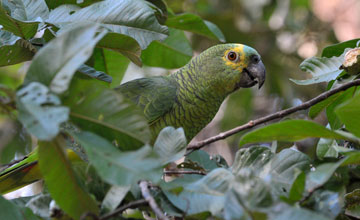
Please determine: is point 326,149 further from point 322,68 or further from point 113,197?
point 113,197

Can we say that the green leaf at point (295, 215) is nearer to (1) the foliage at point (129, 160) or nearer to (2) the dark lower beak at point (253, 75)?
(1) the foliage at point (129, 160)

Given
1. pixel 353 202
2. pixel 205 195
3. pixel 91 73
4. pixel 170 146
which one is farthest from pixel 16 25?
pixel 353 202

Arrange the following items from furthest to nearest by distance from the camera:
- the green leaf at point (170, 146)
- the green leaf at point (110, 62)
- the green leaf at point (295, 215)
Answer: the green leaf at point (110, 62), the green leaf at point (170, 146), the green leaf at point (295, 215)

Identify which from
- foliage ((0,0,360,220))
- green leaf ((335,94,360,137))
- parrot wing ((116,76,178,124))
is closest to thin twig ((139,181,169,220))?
foliage ((0,0,360,220))

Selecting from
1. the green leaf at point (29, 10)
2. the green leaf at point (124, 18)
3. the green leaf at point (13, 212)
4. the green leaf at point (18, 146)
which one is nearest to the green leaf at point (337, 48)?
the green leaf at point (124, 18)

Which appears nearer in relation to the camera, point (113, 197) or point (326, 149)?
point (113, 197)

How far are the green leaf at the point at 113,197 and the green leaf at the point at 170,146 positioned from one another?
0.38 ft

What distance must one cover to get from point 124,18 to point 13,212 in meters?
0.66

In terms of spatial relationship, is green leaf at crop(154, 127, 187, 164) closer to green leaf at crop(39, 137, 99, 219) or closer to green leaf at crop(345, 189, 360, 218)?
green leaf at crop(39, 137, 99, 219)

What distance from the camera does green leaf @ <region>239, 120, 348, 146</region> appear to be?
2.87 feet

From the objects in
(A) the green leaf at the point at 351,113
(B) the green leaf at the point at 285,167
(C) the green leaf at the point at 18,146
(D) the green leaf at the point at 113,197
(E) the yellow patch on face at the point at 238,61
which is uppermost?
(A) the green leaf at the point at 351,113

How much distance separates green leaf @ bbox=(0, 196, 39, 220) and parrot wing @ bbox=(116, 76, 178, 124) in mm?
836

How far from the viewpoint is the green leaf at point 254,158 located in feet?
3.40

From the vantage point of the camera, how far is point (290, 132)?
898mm
